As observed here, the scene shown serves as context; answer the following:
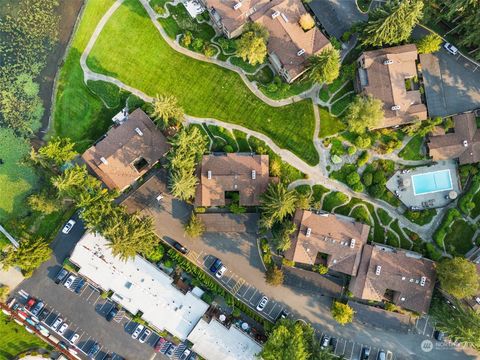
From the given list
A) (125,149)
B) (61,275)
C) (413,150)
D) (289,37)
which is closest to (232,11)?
(289,37)

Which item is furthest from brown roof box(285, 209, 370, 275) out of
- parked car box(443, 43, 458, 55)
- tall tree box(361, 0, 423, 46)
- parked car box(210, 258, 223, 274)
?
parked car box(443, 43, 458, 55)

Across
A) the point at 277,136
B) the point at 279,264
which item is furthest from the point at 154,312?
the point at 277,136

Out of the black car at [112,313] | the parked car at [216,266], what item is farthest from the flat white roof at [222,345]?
the black car at [112,313]

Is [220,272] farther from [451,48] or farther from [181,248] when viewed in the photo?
[451,48]

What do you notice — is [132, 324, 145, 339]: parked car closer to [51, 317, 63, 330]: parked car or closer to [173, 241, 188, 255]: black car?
[51, 317, 63, 330]: parked car

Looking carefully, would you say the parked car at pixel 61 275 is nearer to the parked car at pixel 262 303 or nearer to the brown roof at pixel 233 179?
the brown roof at pixel 233 179
